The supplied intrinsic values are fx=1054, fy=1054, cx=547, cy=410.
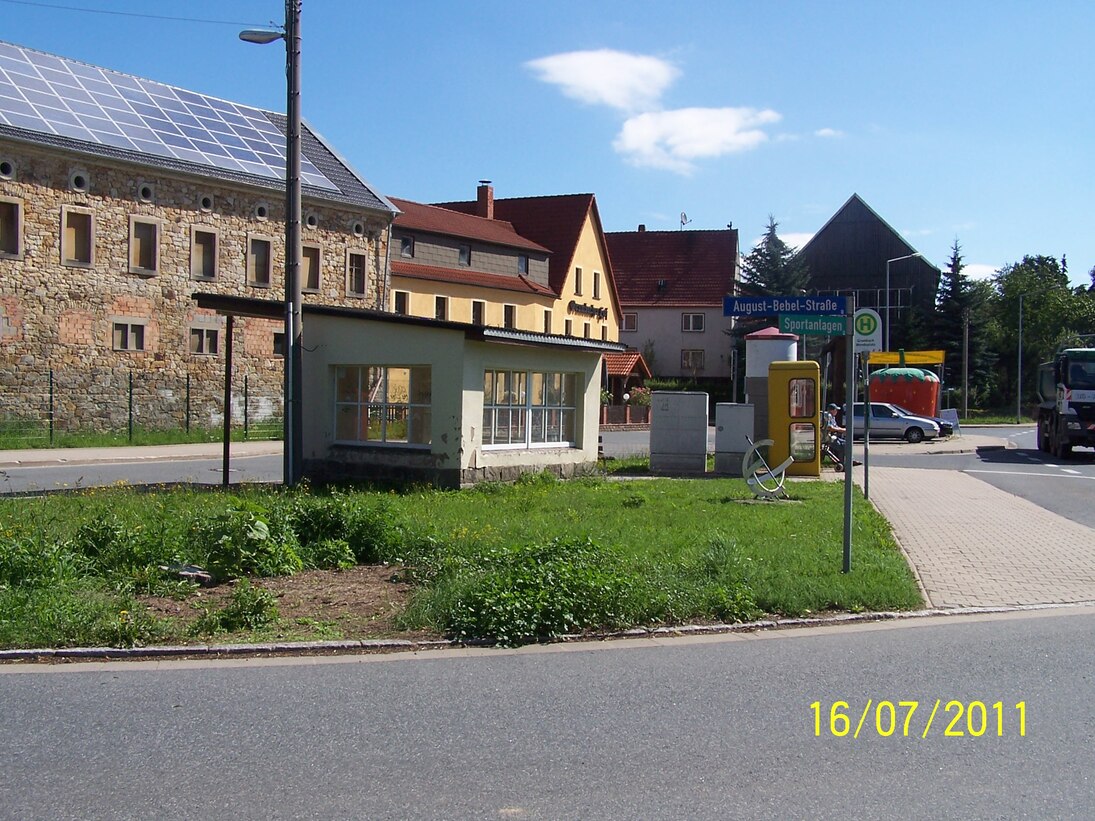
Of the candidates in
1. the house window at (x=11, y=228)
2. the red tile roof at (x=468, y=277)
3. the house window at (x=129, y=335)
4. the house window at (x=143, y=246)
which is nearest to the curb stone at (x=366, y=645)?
the house window at (x=11, y=228)

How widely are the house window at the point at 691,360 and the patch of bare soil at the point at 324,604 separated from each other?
58.8m

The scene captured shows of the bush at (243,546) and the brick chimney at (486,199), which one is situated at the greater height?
the brick chimney at (486,199)

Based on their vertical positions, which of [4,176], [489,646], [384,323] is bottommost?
[489,646]

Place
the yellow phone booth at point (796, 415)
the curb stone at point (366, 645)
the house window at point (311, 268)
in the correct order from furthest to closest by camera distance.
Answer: the house window at point (311, 268) < the yellow phone booth at point (796, 415) < the curb stone at point (366, 645)

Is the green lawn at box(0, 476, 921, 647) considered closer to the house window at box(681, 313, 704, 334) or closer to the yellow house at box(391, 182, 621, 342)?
the yellow house at box(391, 182, 621, 342)

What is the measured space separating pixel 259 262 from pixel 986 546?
3110cm

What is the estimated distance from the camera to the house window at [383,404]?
1781 centimetres

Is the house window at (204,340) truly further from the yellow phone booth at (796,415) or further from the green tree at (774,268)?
the green tree at (774,268)

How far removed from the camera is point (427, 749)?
5.34 m

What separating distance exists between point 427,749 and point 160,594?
4291mm

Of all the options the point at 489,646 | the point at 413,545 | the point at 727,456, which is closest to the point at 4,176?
the point at 727,456

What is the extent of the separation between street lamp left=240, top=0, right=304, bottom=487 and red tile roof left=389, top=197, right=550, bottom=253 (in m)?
30.1

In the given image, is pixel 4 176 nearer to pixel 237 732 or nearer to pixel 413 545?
pixel 413 545

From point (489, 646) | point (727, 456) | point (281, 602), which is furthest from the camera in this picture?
point (727, 456)
